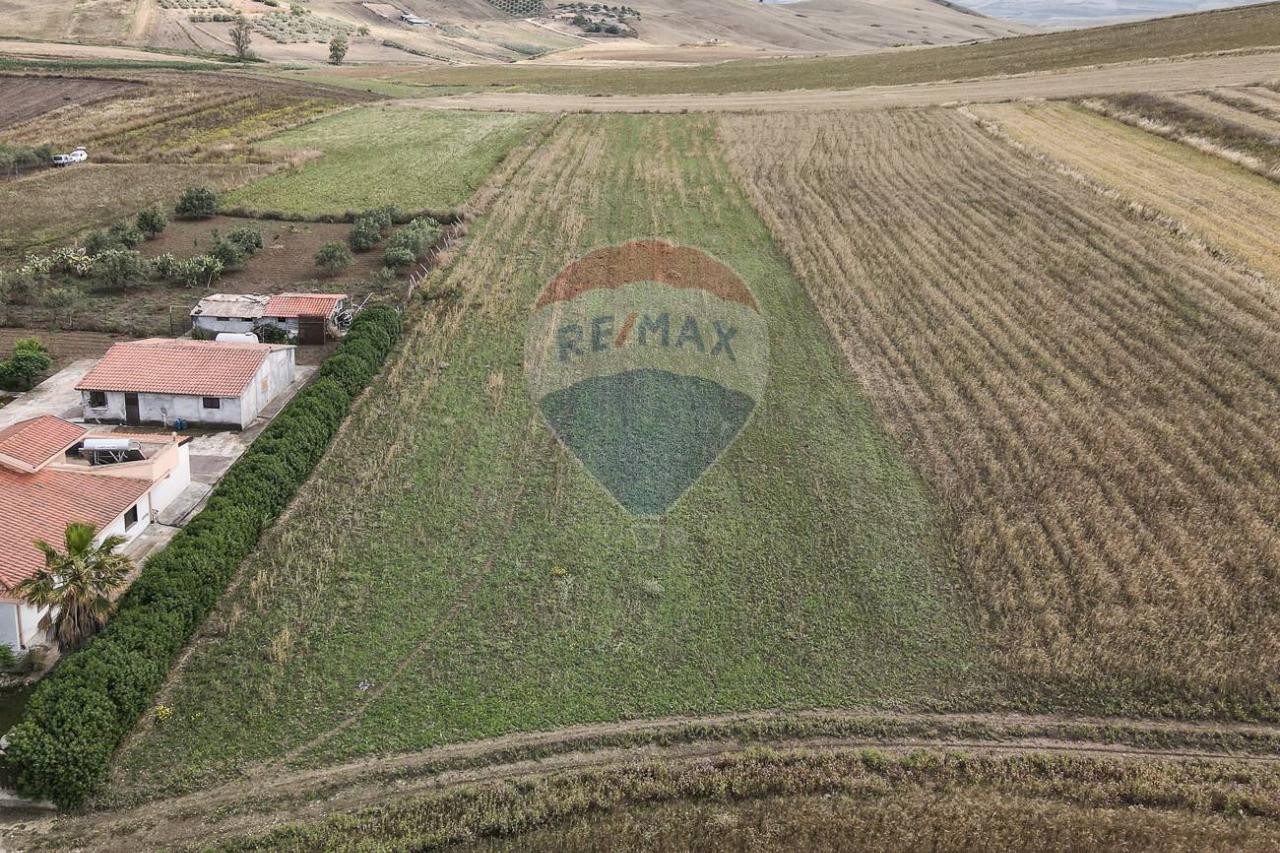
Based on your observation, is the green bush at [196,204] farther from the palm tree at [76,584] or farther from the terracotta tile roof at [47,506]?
the palm tree at [76,584]

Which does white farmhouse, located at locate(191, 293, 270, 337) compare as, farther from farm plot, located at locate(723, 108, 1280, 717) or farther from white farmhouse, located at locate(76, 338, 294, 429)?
farm plot, located at locate(723, 108, 1280, 717)

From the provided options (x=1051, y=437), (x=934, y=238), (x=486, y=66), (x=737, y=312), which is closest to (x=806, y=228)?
(x=934, y=238)

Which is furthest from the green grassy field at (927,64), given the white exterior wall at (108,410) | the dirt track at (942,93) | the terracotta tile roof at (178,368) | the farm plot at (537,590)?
the white exterior wall at (108,410)

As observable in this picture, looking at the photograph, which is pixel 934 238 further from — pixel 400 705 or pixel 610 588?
pixel 400 705

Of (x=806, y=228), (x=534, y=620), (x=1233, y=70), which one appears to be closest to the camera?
(x=534, y=620)

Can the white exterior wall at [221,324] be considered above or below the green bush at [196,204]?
below

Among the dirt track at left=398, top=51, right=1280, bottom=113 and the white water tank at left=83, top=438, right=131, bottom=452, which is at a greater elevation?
the dirt track at left=398, top=51, right=1280, bottom=113

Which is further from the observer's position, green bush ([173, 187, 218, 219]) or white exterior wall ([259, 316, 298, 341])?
green bush ([173, 187, 218, 219])

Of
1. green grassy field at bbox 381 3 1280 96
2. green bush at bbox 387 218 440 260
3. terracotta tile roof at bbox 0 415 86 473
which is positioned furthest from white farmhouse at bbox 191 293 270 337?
green grassy field at bbox 381 3 1280 96
